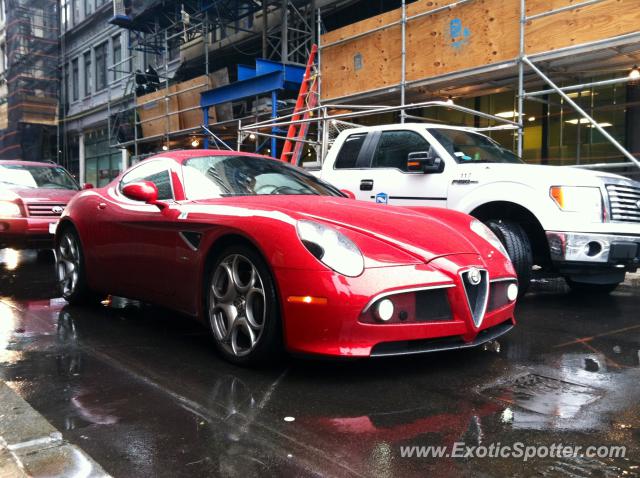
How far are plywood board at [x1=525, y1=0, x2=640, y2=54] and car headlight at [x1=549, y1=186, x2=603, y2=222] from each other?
325cm

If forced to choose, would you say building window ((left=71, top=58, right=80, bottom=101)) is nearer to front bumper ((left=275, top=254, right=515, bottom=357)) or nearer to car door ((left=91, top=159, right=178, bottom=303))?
car door ((left=91, top=159, right=178, bottom=303))

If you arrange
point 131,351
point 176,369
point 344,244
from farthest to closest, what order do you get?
point 131,351 < point 176,369 < point 344,244

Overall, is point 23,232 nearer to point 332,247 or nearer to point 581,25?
point 332,247

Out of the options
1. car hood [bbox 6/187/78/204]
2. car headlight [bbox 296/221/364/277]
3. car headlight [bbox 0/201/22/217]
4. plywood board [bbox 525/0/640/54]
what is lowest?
car headlight [bbox 296/221/364/277]

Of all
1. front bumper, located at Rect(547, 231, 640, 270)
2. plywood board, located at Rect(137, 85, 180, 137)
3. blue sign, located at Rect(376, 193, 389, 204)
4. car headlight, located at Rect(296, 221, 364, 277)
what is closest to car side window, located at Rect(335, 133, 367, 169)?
blue sign, located at Rect(376, 193, 389, 204)

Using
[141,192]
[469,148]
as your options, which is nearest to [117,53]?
[469,148]

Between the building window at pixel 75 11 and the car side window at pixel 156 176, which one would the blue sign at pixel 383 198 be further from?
the building window at pixel 75 11

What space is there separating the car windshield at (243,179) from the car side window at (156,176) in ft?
0.58

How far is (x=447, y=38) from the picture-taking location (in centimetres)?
967

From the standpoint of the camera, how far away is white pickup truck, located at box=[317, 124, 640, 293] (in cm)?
537

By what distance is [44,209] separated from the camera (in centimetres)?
895

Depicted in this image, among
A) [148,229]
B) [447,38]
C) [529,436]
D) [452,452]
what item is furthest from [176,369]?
[447,38]

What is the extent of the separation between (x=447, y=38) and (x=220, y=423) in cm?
834

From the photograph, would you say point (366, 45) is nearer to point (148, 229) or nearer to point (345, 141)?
point (345, 141)
